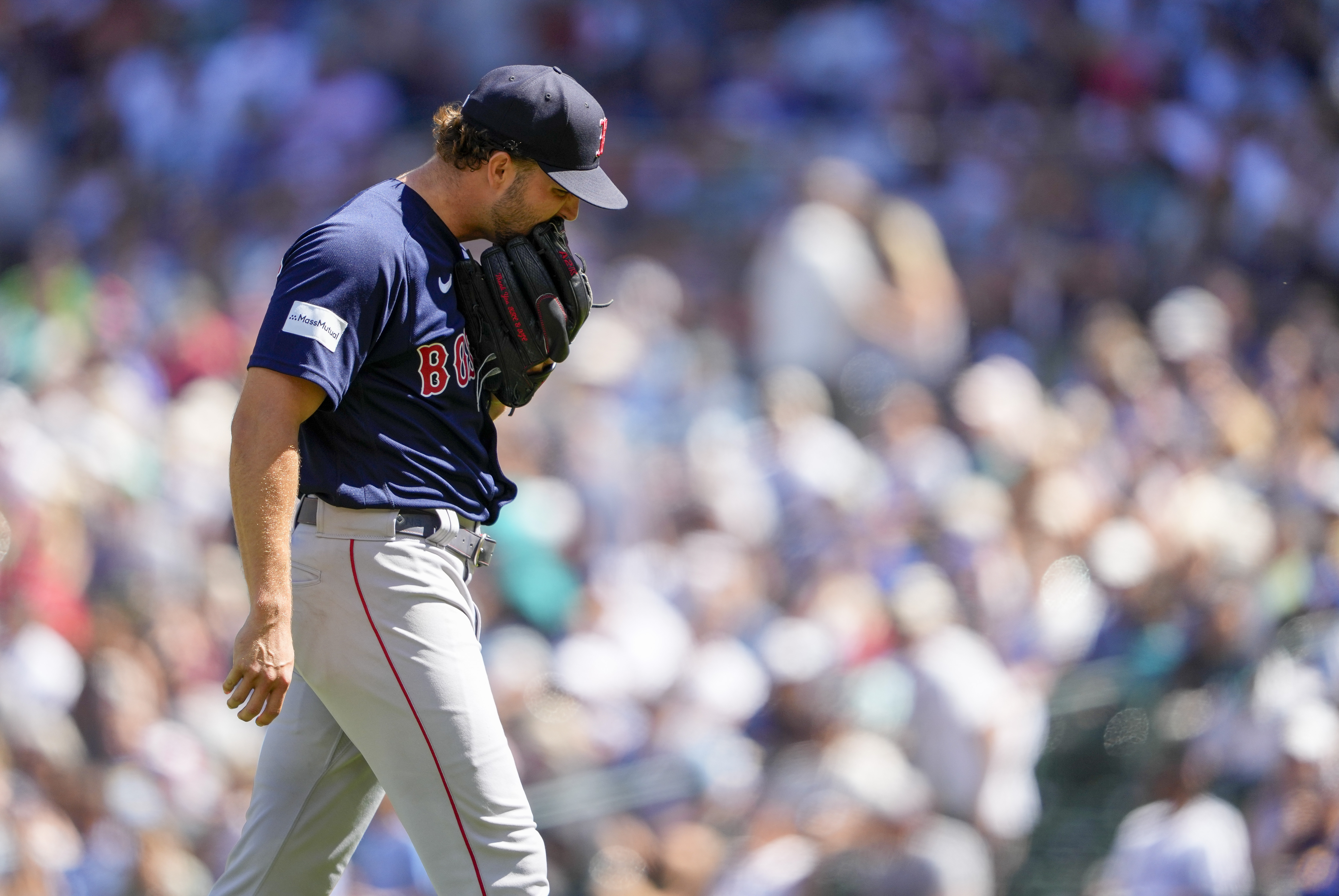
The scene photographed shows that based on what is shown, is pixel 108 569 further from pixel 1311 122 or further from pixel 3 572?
pixel 1311 122

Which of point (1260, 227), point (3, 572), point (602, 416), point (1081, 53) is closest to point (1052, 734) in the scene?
point (602, 416)

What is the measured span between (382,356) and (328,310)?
0.52 feet

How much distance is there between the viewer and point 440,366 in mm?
2629

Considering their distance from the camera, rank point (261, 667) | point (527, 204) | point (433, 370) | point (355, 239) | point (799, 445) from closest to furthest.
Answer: point (261, 667) → point (355, 239) → point (433, 370) → point (527, 204) → point (799, 445)

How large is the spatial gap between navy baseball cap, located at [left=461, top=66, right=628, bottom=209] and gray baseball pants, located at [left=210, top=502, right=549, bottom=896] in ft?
2.21

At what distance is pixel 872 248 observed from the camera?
878cm

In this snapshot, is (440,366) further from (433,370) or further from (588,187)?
(588,187)

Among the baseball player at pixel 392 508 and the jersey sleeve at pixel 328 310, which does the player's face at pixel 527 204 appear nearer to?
the baseball player at pixel 392 508

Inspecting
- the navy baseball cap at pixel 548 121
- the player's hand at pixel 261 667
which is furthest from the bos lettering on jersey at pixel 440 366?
the player's hand at pixel 261 667

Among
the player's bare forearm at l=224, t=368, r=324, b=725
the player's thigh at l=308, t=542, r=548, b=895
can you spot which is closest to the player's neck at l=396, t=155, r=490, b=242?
the player's bare forearm at l=224, t=368, r=324, b=725

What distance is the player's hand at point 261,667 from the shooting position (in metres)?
2.34


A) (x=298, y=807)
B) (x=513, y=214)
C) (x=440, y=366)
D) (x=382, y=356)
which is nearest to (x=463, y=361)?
(x=440, y=366)

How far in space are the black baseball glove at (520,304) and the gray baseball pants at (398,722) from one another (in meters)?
0.36

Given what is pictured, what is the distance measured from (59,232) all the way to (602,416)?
14.2ft
